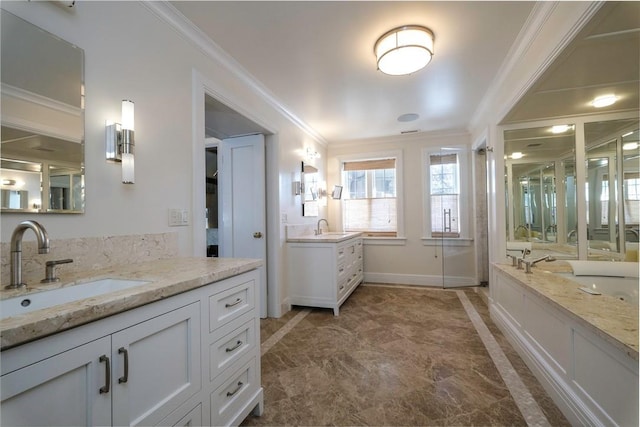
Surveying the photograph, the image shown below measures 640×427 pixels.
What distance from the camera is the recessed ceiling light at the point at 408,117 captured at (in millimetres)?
3668

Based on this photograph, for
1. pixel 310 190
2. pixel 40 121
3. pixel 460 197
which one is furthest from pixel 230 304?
pixel 460 197

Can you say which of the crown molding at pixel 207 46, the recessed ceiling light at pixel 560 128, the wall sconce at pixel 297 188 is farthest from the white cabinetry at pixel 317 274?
the recessed ceiling light at pixel 560 128

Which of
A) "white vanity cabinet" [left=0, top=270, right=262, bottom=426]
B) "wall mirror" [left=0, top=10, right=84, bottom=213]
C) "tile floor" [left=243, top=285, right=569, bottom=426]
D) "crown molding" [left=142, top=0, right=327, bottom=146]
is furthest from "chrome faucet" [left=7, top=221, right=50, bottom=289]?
"crown molding" [left=142, top=0, right=327, bottom=146]

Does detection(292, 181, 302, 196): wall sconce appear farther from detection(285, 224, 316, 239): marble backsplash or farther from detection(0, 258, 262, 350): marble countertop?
detection(0, 258, 262, 350): marble countertop

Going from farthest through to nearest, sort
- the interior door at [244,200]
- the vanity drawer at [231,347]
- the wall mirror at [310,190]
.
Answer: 1. the wall mirror at [310,190]
2. the interior door at [244,200]
3. the vanity drawer at [231,347]

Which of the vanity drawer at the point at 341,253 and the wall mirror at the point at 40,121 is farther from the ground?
the wall mirror at the point at 40,121

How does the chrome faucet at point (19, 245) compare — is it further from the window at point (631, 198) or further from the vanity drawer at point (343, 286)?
the window at point (631, 198)

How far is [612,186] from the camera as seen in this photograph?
9.15ft

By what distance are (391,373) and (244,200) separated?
2279 mm

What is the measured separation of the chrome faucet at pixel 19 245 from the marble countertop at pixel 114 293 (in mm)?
45

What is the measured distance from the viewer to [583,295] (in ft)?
5.64

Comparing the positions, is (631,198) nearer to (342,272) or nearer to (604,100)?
(604,100)

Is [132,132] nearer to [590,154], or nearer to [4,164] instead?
[4,164]

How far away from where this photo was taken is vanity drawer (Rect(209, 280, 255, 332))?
1260 millimetres
